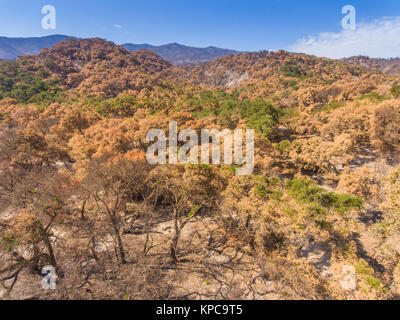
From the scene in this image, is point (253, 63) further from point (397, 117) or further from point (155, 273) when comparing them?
point (155, 273)

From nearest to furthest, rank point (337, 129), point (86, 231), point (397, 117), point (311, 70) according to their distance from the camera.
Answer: point (86, 231)
point (397, 117)
point (337, 129)
point (311, 70)

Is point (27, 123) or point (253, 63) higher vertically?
point (253, 63)

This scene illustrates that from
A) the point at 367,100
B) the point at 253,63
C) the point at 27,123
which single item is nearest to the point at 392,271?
the point at 367,100

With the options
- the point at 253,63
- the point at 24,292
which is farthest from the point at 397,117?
the point at 253,63

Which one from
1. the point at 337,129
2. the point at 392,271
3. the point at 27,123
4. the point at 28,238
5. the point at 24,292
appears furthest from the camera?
the point at 27,123

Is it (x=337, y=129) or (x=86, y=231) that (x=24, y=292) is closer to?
(x=86, y=231)
